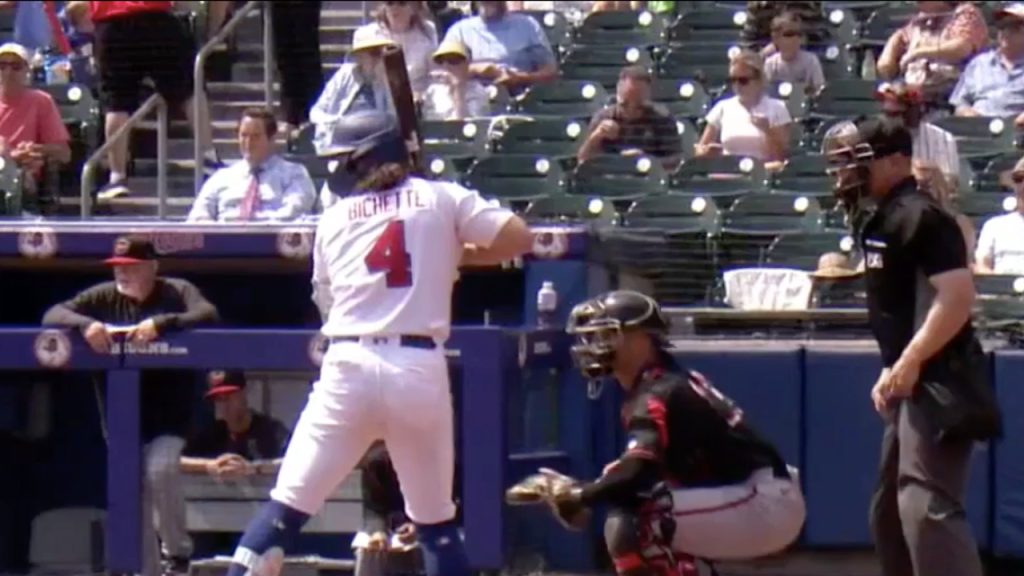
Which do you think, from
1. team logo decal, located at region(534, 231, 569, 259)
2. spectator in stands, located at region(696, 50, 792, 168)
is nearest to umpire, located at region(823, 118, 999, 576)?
team logo decal, located at region(534, 231, 569, 259)

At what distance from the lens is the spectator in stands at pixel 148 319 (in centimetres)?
829

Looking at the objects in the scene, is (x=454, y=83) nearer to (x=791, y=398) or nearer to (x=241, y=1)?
(x=241, y=1)

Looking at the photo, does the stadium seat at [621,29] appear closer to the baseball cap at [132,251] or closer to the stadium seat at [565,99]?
the stadium seat at [565,99]

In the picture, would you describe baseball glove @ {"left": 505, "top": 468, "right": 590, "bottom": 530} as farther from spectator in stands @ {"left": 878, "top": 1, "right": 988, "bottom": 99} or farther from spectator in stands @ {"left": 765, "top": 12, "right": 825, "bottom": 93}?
spectator in stands @ {"left": 765, "top": 12, "right": 825, "bottom": 93}

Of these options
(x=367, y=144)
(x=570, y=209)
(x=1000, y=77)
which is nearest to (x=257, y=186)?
(x=570, y=209)

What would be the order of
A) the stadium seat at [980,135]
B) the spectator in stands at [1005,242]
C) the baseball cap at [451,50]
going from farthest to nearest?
the baseball cap at [451,50] → the stadium seat at [980,135] → the spectator in stands at [1005,242]

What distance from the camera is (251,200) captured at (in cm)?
1044

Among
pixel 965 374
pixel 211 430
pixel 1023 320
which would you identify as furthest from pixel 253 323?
pixel 965 374

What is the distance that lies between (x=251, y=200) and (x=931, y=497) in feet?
15.4

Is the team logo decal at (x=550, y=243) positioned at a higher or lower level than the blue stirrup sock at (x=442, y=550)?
higher

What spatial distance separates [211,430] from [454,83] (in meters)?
4.48

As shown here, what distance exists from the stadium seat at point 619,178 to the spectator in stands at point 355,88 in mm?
1275

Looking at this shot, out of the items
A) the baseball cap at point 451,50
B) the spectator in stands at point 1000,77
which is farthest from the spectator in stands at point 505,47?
the spectator in stands at point 1000,77

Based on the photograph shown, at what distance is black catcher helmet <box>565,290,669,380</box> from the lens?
6375 mm
